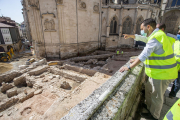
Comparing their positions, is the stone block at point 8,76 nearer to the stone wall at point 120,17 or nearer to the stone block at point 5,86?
the stone block at point 5,86

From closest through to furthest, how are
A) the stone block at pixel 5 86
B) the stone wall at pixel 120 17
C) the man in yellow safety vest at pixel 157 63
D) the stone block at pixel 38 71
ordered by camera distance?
the man in yellow safety vest at pixel 157 63 < the stone block at pixel 5 86 < the stone block at pixel 38 71 < the stone wall at pixel 120 17

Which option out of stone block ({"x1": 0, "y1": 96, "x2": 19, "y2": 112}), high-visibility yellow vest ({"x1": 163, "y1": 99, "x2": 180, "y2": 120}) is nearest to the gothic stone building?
stone block ({"x1": 0, "y1": 96, "x2": 19, "y2": 112})

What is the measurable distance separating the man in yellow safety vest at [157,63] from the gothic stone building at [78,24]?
10.2m

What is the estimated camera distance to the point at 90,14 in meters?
12.6

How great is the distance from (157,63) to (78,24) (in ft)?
A: 36.5

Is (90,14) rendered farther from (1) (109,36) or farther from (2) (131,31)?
(2) (131,31)

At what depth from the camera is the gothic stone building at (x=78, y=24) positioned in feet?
33.7

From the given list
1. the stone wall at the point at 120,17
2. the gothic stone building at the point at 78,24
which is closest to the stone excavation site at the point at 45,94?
the gothic stone building at the point at 78,24

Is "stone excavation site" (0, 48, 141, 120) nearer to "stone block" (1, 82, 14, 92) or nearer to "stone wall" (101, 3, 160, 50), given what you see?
"stone block" (1, 82, 14, 92)

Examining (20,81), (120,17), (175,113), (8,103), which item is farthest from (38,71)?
(120,17)

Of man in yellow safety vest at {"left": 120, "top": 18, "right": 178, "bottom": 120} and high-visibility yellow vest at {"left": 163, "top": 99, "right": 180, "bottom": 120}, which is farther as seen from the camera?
man in yellow safety vest at {"left": 120, "top": 18, "right": 178, "bottom": 120}

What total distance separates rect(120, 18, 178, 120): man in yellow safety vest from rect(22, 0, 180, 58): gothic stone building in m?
10.2

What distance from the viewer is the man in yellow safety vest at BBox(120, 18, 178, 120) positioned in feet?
5.73

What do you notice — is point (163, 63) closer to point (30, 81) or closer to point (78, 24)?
point (30, 81)
